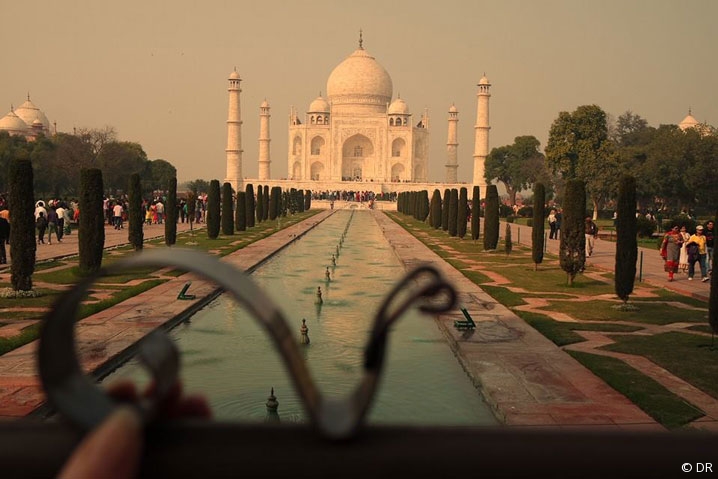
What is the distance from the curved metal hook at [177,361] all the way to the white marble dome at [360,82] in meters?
68.3

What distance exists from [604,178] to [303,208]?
17.8m

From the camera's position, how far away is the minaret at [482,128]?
194 ft

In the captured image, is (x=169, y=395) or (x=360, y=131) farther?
(x=360, y=131)

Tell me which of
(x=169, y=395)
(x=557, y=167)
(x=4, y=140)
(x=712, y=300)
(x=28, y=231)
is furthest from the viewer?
(x=4, y=140)

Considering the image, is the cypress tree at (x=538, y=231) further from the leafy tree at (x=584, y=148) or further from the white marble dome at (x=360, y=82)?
the white marble dome at (x=360, y=82)

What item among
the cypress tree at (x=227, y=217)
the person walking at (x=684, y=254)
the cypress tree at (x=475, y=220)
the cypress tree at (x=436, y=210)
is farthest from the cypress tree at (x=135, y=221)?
the cypress tree at (x=436, y=210)

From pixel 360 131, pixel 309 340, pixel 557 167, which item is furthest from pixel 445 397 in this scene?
pixel 360 131

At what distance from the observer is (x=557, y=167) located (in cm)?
3872

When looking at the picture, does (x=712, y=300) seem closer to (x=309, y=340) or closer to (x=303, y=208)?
(x=309, y=340)

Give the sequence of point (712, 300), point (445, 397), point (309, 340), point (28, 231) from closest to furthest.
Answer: point (445, 397), point (712, 300), point (309, 340), point (28, 231)

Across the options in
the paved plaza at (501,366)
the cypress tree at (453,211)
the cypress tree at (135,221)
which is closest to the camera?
the paved plaza at (501,366)

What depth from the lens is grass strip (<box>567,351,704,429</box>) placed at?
4836mm

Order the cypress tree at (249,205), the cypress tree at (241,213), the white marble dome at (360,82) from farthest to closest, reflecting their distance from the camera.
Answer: the white marble dome at (360,82)
the cypress tree at (249,205)
the cypress tree at (241,213)

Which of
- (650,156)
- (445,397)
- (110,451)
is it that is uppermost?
(650,156)
